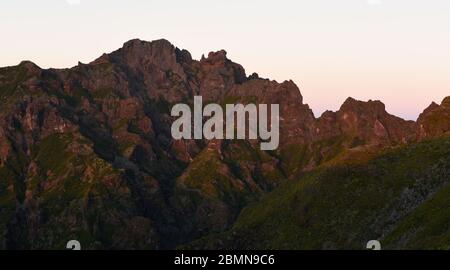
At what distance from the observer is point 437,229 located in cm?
15425
